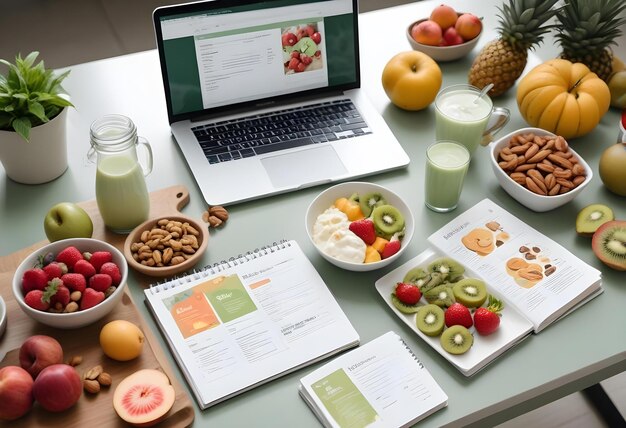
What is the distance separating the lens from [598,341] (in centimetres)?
123

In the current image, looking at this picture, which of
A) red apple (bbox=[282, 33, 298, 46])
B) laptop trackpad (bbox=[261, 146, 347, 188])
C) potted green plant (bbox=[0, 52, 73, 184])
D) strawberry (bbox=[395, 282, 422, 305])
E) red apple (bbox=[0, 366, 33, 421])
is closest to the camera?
red apple (bbox=[0, 366, 33, 421])

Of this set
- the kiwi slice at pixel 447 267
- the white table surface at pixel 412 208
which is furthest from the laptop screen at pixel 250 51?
the kiwi slice at pixel 447 267

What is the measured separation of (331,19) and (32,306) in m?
0.89

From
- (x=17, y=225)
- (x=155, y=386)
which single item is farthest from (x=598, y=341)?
(x=17, y=225)

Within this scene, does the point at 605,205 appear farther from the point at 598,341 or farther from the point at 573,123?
the point at 598,341

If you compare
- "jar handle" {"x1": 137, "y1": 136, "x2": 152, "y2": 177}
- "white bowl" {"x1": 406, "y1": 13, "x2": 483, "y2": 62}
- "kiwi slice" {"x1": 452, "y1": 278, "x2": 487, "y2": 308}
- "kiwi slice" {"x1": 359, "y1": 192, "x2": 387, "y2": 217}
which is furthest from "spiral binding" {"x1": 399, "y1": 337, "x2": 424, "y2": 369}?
"white bowl" {"x1": 406, "y1": 13, "x2": 483, "y2": 62}

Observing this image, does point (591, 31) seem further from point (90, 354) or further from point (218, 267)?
point (90, 354)

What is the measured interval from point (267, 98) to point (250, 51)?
0.37 ft

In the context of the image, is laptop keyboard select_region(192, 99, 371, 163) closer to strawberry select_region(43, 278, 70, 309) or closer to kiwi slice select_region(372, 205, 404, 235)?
kiwi slice select_region(372, 205, 404, 235)

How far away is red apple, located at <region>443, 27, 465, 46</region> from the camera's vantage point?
1.83 metres

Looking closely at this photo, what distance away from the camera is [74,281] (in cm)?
116

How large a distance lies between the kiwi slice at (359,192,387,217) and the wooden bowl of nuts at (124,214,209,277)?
30 centimetres

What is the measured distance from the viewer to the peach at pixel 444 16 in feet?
6.00

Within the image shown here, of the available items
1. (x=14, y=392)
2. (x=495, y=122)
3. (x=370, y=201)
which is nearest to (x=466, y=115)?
(x=495, y=122)
